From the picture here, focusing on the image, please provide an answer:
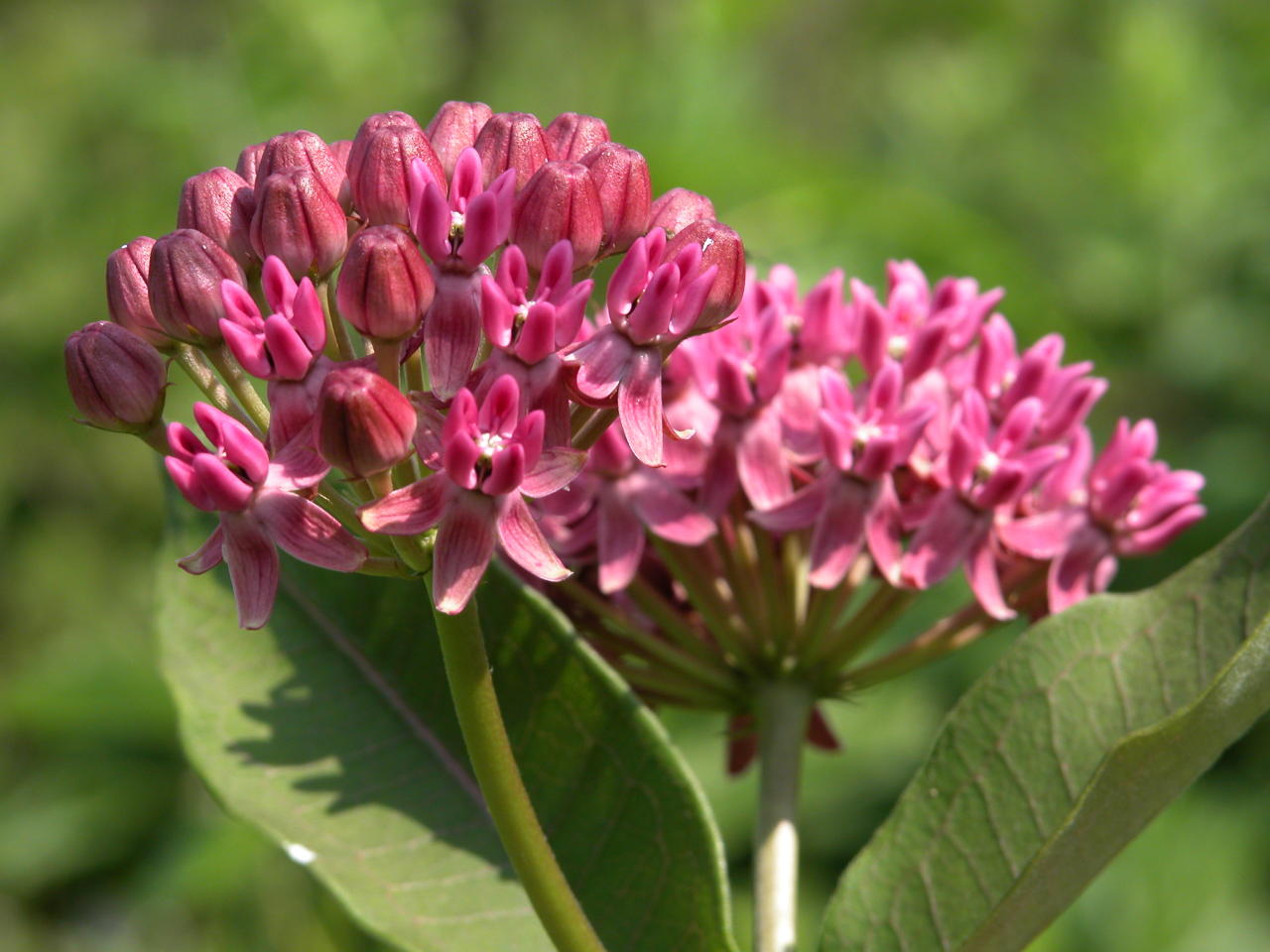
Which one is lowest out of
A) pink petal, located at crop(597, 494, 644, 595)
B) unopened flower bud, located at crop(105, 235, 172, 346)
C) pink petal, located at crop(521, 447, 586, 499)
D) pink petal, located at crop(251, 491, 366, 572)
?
pink petal, located at crop(597, 494, 644, 595)

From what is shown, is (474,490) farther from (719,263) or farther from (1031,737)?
(1031,737)

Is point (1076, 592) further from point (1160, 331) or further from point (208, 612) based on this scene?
point (1160, 331)

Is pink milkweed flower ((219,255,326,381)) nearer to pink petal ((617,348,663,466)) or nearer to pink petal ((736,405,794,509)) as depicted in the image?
pink petal ((617,348,663,466))

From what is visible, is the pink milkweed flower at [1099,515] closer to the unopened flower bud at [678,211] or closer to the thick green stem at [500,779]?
the unopened flower bud at [678,211]

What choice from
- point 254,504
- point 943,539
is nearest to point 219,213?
point 254,504

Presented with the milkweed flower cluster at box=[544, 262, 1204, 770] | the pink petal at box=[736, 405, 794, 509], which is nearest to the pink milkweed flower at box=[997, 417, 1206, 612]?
the milkweed flower cluster at box=[544, 262, 1204, 770]

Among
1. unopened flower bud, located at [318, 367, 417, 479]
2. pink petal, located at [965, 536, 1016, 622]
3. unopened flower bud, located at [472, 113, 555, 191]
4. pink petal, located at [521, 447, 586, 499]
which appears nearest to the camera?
unopened flower bud, located at [318, 367, 417, 479]

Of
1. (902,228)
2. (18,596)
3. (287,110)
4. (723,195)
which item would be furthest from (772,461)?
(18,596)
